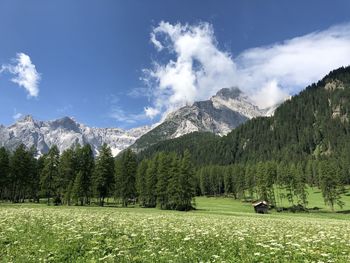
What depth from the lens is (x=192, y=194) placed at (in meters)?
93.4

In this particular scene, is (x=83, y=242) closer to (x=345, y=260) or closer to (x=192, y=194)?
(x=345, y=260)

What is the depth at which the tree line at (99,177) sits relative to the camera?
298 feet

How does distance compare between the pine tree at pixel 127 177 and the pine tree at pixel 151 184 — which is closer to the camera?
the pine tree at pixel 151 184

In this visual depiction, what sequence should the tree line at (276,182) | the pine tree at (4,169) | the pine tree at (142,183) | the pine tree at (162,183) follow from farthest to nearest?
1. the tree line at (276,182)
2. the pine tree at (142,183)
3. the pine tree at (162,183)
4. the pine tree at (4,169)

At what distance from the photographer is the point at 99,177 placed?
309ft

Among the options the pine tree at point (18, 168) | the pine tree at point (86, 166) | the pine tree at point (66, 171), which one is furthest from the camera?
the pine tree at point (18, 168)

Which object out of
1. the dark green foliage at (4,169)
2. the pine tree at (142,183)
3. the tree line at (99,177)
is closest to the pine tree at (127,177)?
the tree line at (99,177)

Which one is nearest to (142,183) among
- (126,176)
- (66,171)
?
(126,176)

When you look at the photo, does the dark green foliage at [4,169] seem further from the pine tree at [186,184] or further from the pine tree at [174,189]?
the pine tree at [186,184]

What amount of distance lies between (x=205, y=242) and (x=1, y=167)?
92082 mm

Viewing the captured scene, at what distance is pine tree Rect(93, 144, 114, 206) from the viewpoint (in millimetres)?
94000

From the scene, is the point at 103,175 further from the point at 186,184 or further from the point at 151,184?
the point at 186,184

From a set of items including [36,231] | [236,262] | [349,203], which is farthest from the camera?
[349,203]

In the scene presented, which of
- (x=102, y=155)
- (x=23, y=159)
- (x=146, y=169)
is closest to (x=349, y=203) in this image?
(x=146, y=169)
